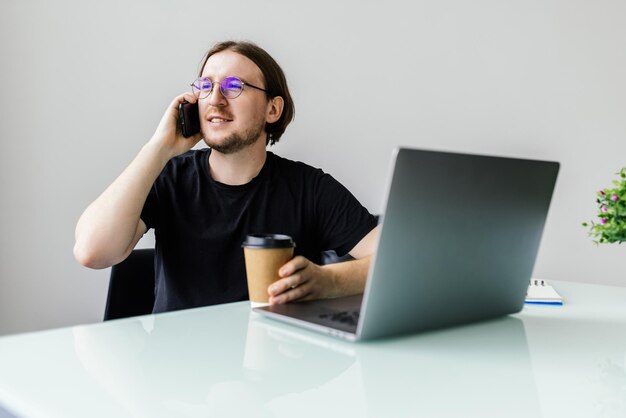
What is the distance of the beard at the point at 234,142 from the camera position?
184 cm

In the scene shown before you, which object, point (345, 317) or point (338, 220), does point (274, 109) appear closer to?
point (338, 220)

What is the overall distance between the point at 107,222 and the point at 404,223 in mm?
953

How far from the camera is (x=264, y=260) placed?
1168 millimetres

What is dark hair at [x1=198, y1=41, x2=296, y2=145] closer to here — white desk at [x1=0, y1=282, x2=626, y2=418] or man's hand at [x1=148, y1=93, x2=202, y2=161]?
man's hand at [x1=148, y1=93, x2=202, y2=161]

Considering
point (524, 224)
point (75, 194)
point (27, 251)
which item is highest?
point (524, 224)

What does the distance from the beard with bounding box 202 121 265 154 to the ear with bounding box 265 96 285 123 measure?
176 millimetres

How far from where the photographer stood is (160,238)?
1812 mm

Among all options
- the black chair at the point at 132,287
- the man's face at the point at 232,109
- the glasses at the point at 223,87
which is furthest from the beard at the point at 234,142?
the black chair at the point at 132,287

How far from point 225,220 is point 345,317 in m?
0.82

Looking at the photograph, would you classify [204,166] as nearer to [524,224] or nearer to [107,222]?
[107,222]

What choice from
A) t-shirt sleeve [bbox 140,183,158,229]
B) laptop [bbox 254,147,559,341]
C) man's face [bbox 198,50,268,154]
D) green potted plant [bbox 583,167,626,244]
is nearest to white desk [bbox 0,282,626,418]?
laptop [bbox 254,147,559,341]

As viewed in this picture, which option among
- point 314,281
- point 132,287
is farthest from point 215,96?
point 314,281

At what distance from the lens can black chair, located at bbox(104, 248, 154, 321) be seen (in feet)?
6.19

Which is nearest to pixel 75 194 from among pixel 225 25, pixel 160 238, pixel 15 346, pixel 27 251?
pixel 27 251
